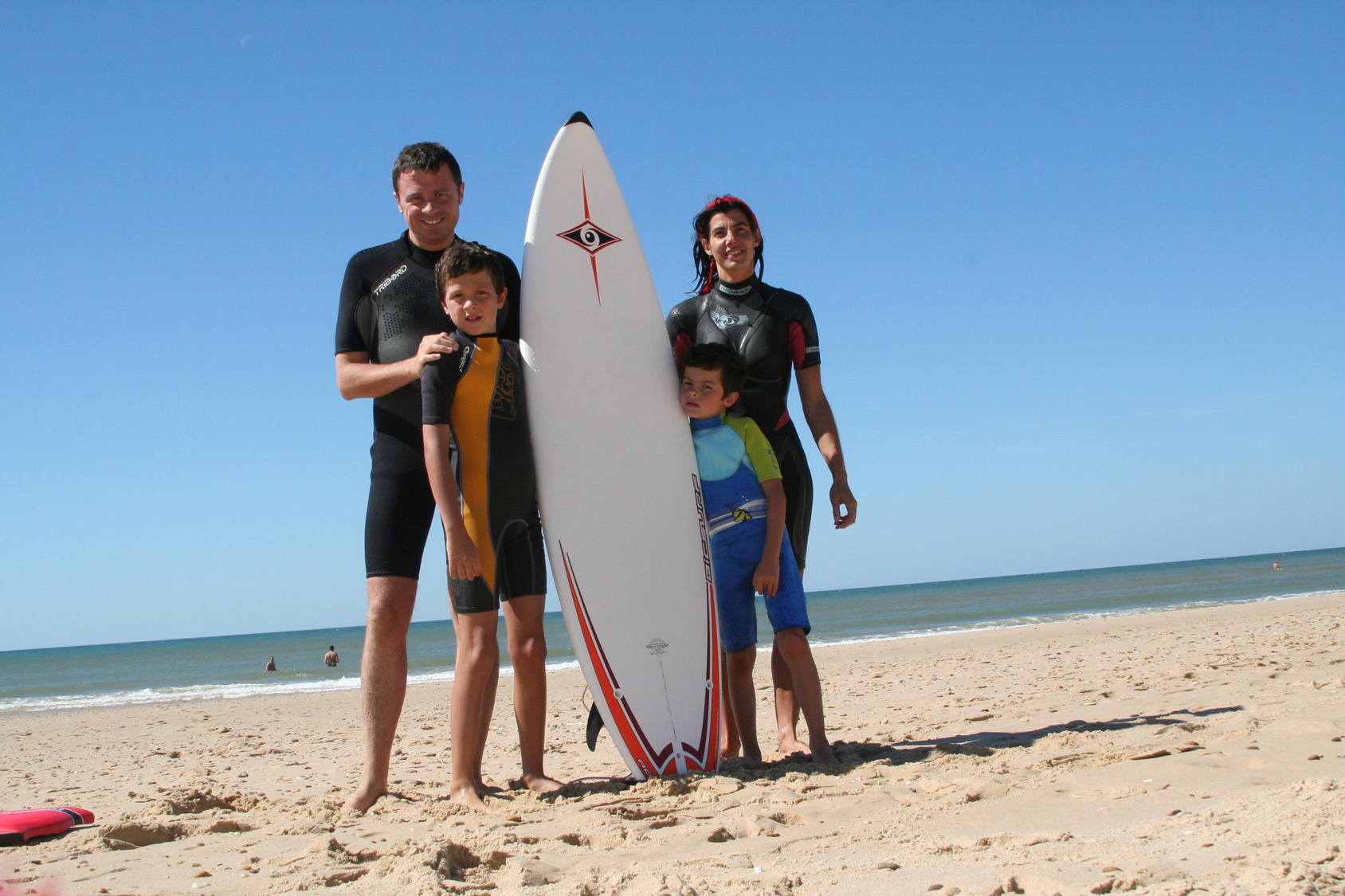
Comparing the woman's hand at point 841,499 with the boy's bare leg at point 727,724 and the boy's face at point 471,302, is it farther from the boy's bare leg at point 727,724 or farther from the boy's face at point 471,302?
the boy's face at point 471,302

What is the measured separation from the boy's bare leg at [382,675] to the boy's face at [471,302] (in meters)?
0.77

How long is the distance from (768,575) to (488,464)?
0.93 m

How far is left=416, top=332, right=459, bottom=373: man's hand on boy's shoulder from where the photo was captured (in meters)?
2.50

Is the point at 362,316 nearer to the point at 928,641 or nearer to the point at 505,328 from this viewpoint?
the point at 505,328

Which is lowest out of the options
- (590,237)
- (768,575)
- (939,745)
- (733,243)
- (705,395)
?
(939,745)

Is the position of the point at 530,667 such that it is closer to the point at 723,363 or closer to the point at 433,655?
the point at 723,363

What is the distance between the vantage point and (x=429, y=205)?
2.80 metres

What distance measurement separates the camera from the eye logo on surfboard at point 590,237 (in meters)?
3.32

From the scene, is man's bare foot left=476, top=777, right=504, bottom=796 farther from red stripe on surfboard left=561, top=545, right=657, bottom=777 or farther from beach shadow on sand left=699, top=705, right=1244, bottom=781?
beach shadow on sand left=699, top=705, right=1244, bottom=781

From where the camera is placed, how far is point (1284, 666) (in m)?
4.85

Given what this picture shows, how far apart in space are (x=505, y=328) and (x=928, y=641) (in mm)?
12095

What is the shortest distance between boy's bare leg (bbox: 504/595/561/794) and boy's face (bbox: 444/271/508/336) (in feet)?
2.66

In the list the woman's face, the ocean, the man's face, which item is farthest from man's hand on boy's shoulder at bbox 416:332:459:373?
the ocean

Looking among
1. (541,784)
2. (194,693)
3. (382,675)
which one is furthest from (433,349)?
(194,693)
